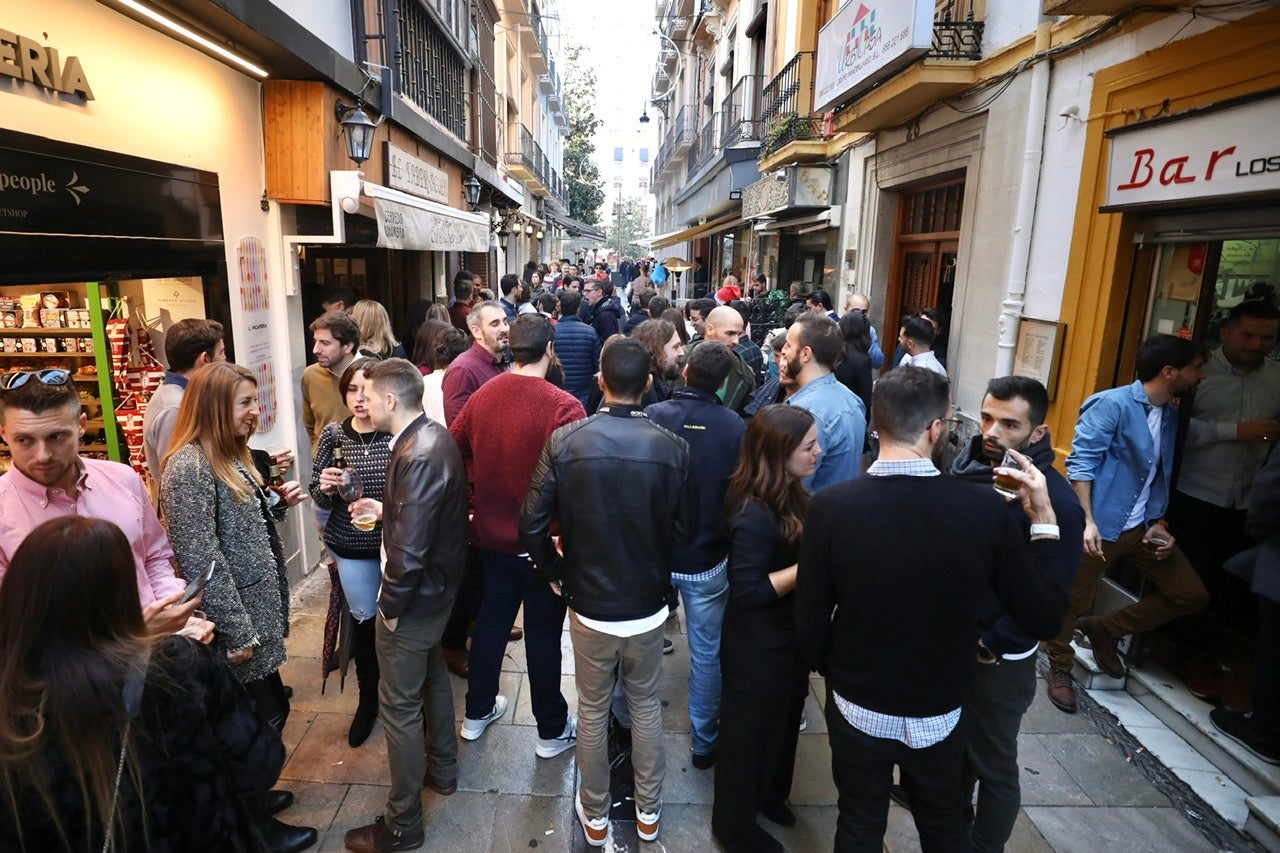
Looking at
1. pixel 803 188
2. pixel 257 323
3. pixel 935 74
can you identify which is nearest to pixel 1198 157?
pixel 935 74

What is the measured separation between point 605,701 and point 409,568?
1.01 meters

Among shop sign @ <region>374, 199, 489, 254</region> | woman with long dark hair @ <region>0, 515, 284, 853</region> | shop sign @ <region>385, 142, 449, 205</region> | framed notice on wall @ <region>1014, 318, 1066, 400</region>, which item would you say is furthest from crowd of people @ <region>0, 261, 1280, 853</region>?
shop sign @ <region>385, 142, 449, 205</region>

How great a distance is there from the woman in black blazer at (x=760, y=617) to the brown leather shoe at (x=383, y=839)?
130 cm

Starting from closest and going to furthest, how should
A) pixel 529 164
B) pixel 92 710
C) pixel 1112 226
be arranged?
pixel 92 710
pixel 1112 226
pixel 529 164

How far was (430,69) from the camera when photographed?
9.94 metres

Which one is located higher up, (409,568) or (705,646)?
(409,568)

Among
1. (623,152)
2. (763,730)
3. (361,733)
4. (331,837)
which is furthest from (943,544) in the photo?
(623,152)

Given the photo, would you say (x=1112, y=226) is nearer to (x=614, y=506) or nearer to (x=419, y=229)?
(x=614, y=506)

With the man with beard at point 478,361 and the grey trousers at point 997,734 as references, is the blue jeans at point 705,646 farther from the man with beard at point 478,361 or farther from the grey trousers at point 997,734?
the man with beard at point 478,361

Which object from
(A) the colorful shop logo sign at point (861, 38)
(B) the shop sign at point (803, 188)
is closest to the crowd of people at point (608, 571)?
(A) the colorful shop logo sign at point (861, 38)

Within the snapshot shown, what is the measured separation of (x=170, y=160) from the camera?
4133 millimetres

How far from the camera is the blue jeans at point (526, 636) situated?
3.45 metres

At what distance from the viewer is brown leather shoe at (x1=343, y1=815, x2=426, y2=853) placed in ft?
9.61

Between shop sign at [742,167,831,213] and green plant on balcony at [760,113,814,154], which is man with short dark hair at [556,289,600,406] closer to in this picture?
shop sign at [742,167,831,213]
